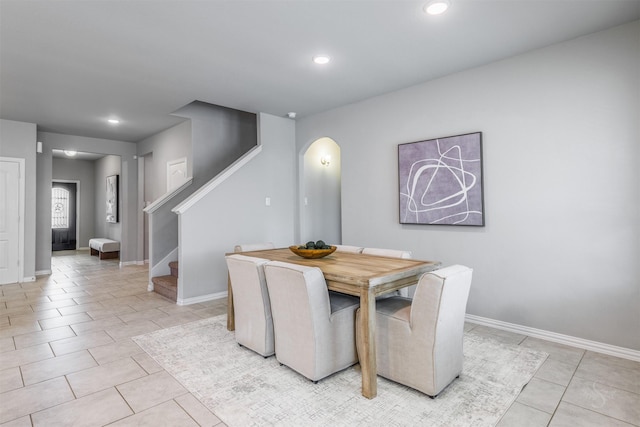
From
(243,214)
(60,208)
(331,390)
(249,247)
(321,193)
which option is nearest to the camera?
(331,390)

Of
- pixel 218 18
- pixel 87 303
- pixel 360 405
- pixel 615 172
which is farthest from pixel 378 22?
pixel 87 303

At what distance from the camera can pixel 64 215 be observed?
10.3 meters

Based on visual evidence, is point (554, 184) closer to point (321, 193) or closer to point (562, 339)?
point (562, 339)

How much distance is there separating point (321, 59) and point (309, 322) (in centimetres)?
236

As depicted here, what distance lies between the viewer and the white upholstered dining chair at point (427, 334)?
2010 mm

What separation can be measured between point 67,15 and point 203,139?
313 cm

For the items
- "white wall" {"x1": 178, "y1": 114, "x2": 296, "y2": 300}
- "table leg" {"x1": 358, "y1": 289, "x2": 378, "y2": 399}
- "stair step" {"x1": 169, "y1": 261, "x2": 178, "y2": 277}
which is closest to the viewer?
"table leg" {"x1": 358, "y1": 289, "x2": 378, "y2": 399}

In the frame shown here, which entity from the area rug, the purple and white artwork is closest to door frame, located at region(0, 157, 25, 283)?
the area rug

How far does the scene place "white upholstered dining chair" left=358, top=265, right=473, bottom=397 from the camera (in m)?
2.01

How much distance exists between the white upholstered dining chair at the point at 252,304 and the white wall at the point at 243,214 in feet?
5.69

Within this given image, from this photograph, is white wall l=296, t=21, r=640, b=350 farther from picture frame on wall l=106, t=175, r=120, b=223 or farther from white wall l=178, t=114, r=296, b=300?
picture frame on wall l=106, t=175, r=120, b=223

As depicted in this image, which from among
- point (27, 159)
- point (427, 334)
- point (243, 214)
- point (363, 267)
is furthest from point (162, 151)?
point (427, 334)

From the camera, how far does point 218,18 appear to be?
254 cm

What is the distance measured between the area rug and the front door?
943cm
